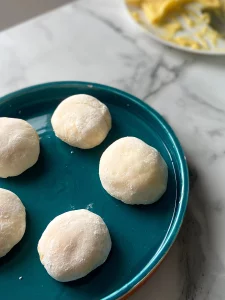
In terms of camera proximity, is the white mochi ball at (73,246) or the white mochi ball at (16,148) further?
the white mochi ball at (16,148)

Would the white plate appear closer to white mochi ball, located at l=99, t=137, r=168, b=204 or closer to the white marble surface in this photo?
the white marble surface

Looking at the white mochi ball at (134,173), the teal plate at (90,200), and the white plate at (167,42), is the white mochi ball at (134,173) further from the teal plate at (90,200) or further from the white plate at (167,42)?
the white plate at (167,42)

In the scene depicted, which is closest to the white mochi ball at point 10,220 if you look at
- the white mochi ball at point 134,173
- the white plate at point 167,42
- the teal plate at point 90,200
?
the teal plate at point 90,200

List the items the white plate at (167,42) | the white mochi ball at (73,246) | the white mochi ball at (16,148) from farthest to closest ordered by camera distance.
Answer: the white plate at (167,42) → the white mochi ball at (16,148) → the white mochi ball at (73,246)

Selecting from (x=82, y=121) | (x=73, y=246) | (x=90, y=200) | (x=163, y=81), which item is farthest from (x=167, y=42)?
(x=73, y=246)

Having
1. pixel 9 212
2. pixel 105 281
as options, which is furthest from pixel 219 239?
A: pixel 9 212

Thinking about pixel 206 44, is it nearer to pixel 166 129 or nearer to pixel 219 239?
pixel 166 129

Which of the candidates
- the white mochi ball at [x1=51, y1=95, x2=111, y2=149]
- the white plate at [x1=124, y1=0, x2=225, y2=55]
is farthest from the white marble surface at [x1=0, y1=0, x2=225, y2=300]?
the white mochi ball at [x1=51, y1=95, x2=111, y2=149]
